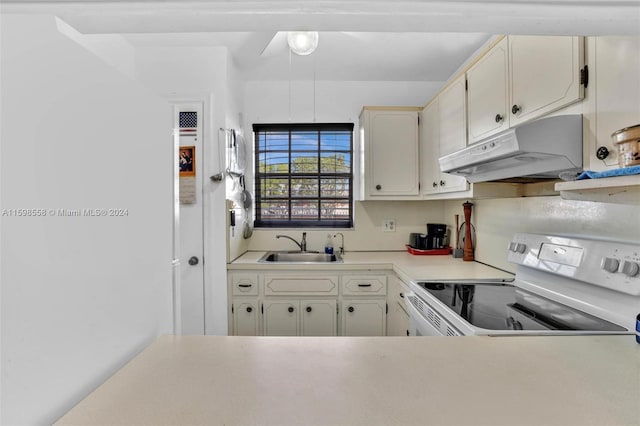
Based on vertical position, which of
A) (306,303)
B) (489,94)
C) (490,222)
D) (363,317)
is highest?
(489,94)

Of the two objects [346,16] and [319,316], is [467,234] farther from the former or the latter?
[346,16]

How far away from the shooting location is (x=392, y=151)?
2.38 meters

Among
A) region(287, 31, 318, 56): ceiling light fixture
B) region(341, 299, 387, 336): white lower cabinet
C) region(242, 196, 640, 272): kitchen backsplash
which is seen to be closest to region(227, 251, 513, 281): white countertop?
region(242, 196, 640, 272): kitchen backsplash

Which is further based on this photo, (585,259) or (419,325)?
(419,325)

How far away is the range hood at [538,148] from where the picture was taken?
1.00m

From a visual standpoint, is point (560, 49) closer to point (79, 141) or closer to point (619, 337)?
point (619, 337)

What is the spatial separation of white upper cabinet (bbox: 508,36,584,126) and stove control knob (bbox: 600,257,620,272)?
2.01 feet

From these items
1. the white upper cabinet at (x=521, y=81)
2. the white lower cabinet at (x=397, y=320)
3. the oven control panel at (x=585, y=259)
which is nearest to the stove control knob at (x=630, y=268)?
the oven control panel at (x=585, y=259)

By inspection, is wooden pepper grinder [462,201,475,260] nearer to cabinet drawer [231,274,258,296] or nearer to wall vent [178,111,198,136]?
cabinet drawer [231,274,258,296]

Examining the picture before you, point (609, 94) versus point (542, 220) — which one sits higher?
point (609, 94)

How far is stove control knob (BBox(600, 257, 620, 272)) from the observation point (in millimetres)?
985

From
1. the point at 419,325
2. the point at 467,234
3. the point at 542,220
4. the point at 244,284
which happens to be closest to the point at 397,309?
the point at 419,325

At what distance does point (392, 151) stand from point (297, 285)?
1.41 m

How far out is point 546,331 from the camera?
0.94 m
